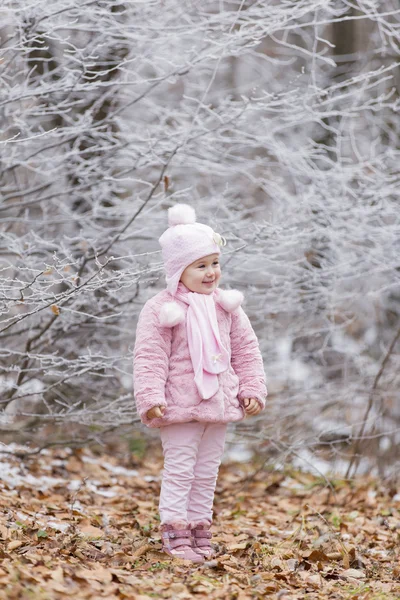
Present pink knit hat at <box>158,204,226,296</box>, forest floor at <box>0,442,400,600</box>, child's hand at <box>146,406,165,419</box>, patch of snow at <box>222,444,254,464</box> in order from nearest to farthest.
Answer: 1. forest floor at <box>0,442,400,600</box>
2. child's hand at <box>146,406,165,419</box>
3. pink knit hat at <box>158,204,226,296</box>
4. patch of snow at <box>222,444,254,464</box>

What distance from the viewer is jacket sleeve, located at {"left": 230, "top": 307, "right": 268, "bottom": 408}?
4.21 meters

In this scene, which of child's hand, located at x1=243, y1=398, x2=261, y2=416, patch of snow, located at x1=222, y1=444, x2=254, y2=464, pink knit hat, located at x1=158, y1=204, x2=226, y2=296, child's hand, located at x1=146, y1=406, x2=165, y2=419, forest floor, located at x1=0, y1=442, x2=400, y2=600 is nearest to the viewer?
forest floor, located at x1=0, y1=442, x2=400, y2=600

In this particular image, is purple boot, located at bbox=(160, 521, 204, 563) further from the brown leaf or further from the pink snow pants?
the brown leaf

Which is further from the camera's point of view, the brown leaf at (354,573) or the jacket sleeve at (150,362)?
the brown leaf at (354,573)

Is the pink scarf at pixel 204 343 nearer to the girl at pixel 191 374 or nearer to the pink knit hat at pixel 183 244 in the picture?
the girl at pixel 191 374

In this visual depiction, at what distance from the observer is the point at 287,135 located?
8.63 metres

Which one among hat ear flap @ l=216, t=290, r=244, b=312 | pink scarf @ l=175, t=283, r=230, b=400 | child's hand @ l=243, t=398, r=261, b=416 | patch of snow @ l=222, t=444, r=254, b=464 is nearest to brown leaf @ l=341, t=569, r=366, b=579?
child's hand @ l=243, t=398, r=261, b=416

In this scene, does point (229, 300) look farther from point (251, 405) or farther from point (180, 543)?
point (180, 543)

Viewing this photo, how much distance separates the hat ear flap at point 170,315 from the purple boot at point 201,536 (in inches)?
41.0

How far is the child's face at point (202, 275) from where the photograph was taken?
4074 millimetres

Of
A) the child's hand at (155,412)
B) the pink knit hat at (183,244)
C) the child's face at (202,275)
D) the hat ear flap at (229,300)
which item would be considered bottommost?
the child's hand at (155,412)

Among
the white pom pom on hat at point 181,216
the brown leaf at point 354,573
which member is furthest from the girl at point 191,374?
the brown leaf at point 354,573

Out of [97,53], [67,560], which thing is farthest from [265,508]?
[97,53]

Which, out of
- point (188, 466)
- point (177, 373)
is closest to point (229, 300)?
point (177, 373)
